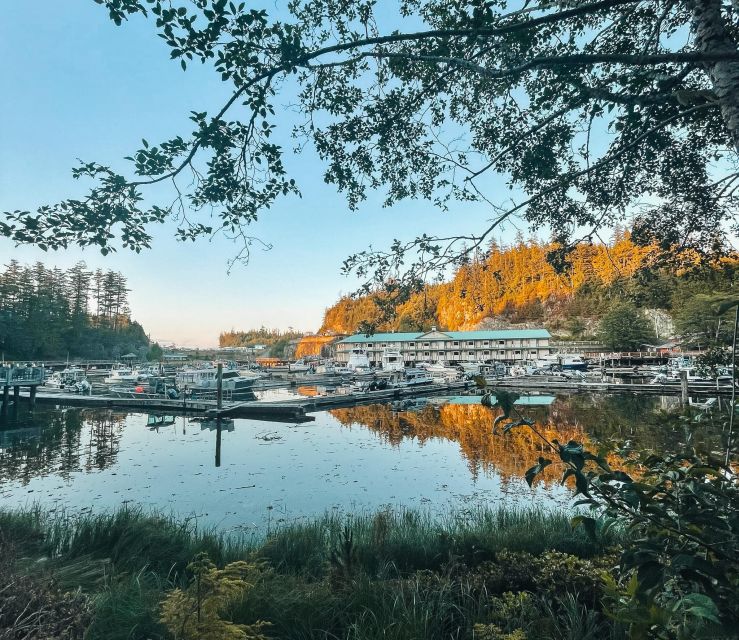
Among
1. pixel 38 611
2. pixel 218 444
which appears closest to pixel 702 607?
pixel 38 611

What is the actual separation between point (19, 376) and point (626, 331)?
63036mm

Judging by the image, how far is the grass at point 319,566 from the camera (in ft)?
10.0

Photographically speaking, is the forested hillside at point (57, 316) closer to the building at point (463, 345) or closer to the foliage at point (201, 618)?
the building at point (463, 345)

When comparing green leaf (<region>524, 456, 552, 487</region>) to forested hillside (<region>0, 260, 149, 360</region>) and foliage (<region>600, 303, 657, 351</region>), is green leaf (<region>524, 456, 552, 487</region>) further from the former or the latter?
forested hillside (<region>0, 260, 149, 360</region>)

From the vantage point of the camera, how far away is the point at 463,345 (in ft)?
227

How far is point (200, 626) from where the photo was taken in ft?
7.38

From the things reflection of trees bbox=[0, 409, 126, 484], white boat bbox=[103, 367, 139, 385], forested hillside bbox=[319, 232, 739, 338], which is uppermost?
forested hillside bbox=[319, 232, 739, 338]

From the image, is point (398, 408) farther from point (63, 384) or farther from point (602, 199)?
point (63, 384)

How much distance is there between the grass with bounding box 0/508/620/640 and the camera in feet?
10.0

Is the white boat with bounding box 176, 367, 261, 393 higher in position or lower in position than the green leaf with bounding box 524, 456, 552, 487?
lower

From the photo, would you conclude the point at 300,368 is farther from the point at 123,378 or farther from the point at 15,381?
the point at 15,381

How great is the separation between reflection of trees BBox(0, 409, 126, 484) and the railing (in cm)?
316

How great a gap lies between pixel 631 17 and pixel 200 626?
593cm

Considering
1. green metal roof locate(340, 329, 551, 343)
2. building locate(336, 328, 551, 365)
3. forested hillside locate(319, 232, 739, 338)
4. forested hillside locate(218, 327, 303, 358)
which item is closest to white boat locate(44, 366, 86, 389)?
green metal roof locate(340, 329, 551, 343)
